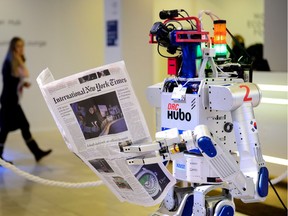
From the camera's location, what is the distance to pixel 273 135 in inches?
241

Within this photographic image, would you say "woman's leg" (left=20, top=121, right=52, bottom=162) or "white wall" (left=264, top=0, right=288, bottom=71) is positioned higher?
"white wall" (left=264, top=0, right=288, bottom=71)

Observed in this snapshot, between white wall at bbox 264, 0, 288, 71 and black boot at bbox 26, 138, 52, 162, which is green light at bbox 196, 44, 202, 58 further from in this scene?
black boot at bbox 26, 138, 52, 162

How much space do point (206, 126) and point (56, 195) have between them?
10.2ft

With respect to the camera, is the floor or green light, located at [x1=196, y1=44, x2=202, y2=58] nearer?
green light, located at [x1=196, y1=44, x2=202, y2=58]

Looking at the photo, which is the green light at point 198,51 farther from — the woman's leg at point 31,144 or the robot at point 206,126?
the woman's leg at point 31,144

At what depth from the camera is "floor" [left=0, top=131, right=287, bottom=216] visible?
17.9ft

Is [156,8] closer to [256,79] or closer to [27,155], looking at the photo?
[256,79]

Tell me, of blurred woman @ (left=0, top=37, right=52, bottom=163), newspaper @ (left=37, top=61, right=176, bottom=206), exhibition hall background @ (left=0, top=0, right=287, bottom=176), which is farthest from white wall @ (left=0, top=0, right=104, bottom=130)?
newspaper @ (left=37, top=61, right=176, bottom=206)

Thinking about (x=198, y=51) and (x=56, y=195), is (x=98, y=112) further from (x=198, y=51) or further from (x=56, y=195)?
(x=56, y=195)

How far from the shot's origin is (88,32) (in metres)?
10.7

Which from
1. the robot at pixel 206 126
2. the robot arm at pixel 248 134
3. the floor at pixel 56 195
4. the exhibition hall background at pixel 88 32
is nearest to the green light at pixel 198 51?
the robot at pixel 206 126

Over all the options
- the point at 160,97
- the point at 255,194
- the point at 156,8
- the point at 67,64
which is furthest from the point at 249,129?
the point at 67,64

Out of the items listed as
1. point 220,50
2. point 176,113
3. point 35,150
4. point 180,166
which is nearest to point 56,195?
point 35,150

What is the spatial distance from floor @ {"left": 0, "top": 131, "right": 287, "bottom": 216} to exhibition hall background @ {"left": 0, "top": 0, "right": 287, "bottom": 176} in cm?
137
